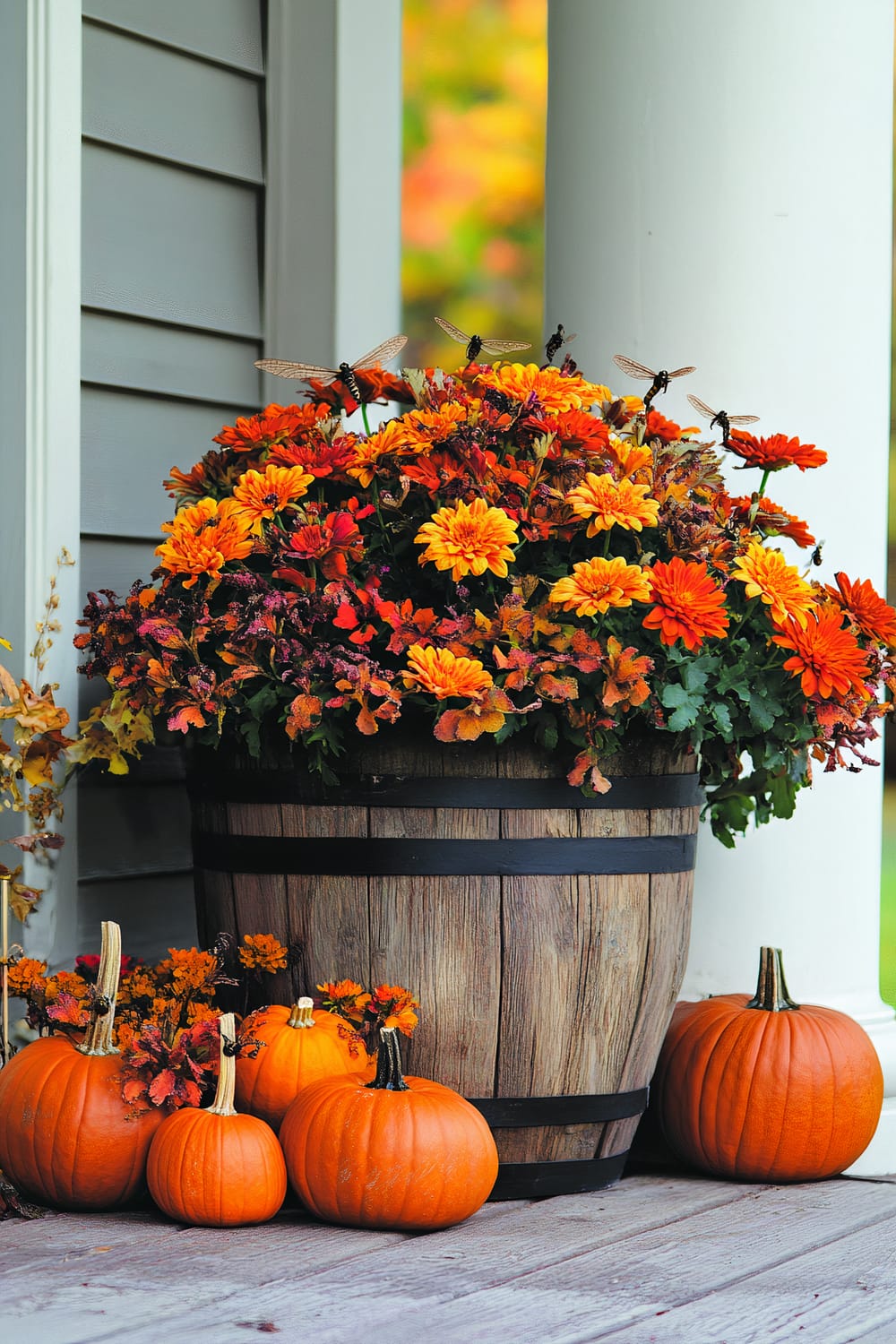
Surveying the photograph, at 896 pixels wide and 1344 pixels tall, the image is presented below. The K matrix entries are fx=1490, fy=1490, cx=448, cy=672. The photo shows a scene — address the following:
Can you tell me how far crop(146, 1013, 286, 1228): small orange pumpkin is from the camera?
163 centimetres

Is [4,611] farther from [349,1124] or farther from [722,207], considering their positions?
[722,207]

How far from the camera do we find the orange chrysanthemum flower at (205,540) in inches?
72.7

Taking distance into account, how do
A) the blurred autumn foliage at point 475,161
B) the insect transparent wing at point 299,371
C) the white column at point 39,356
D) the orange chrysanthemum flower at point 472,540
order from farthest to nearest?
the blurred autumn foliage at point 475,161 → the white column at point 39,356 → the insect transparent wing at point 299,371 → the orange chrysanthemum flower at point 472,540

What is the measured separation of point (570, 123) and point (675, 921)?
4.14 feet

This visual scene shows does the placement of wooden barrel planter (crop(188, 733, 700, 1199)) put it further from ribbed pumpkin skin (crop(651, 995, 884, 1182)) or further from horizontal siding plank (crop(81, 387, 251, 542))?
horizontal siding plank (crop(81, 387, 251, 542))

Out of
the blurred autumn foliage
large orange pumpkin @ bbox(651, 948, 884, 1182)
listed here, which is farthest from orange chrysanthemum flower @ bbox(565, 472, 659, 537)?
the blurred autumn foliage

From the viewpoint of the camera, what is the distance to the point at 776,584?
1.85 metres

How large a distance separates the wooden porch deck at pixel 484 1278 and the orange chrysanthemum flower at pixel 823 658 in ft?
2.10

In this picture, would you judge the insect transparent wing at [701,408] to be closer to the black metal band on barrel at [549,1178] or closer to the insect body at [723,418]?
the insect body at [723,418]

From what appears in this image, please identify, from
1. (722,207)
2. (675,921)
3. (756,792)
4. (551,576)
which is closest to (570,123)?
(722,207)

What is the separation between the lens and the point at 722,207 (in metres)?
2.25

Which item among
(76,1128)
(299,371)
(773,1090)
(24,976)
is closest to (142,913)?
(24,976)

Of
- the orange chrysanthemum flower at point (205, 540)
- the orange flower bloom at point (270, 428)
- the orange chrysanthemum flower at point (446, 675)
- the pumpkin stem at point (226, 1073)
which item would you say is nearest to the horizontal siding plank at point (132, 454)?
the orange flower bloom at point (270, 428)

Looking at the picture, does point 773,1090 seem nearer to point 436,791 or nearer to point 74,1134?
point 436,791
